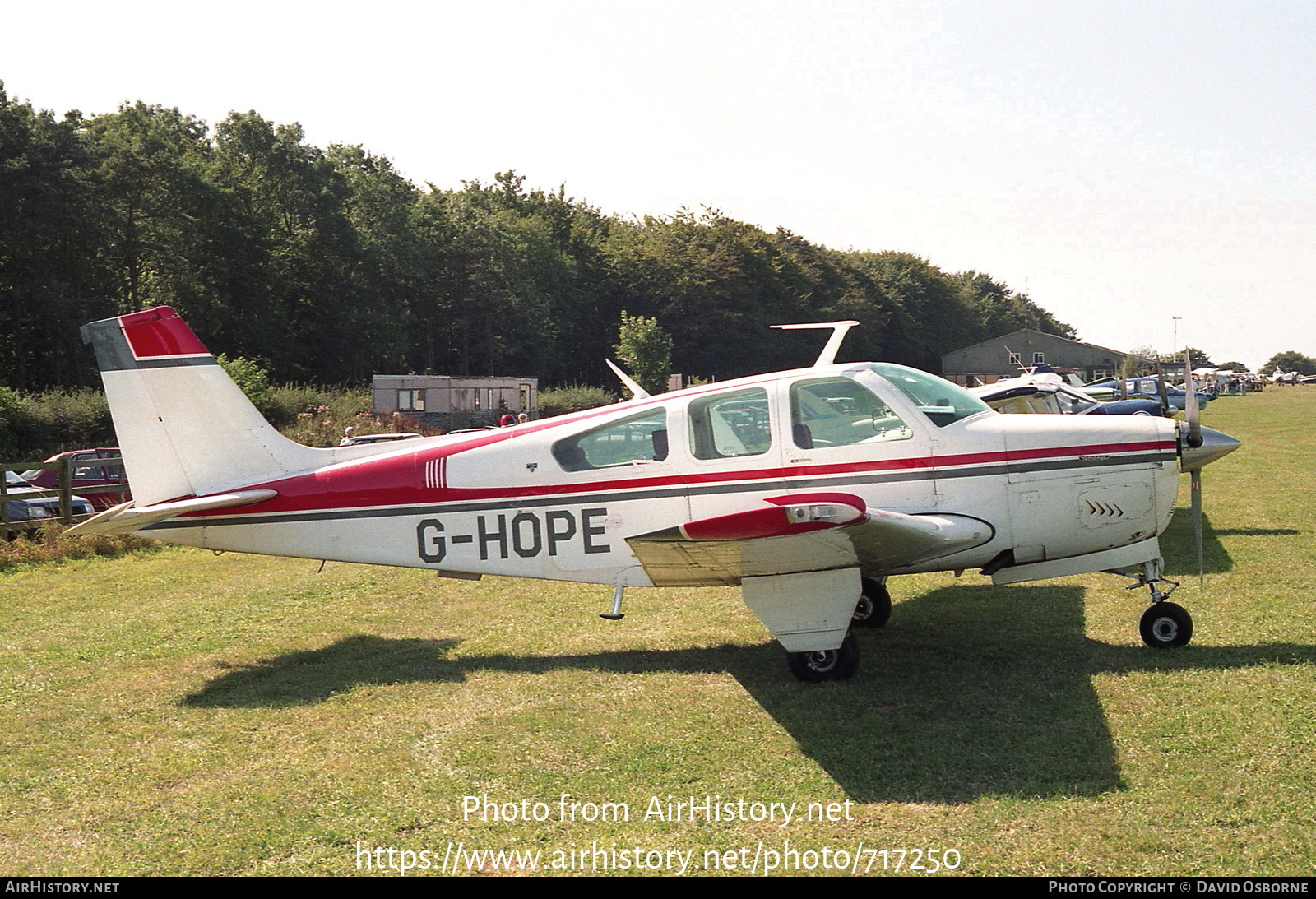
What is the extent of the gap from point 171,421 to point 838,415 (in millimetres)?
5276

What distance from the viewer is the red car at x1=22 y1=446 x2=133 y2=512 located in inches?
624

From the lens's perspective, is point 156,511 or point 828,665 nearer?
point 828,665

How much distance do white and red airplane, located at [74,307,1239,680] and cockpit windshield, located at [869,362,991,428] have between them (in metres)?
0.02

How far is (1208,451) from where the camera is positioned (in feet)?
33.0

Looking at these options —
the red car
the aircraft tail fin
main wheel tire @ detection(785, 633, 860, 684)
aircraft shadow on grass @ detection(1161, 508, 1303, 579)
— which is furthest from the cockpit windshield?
the red car

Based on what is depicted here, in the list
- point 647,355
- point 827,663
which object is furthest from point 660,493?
point 647,355

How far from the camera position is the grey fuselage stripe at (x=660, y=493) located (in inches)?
277

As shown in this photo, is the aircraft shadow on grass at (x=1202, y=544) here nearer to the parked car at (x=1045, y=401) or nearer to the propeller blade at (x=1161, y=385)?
the propeller blade at (x=1161, y=385)

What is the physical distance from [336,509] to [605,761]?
11.7ft

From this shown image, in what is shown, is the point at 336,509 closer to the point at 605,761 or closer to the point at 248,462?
the point at 248,462

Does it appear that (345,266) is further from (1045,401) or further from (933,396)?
(933,396)

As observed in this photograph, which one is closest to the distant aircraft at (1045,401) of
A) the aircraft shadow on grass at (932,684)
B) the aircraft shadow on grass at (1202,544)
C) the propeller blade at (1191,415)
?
the aircraft shadow on grass at (1202,544)

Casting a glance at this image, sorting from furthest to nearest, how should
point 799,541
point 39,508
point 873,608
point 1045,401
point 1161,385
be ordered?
point 39,508 < point 1045,401 < point 1161,385 < point 873,608 < point 799,541

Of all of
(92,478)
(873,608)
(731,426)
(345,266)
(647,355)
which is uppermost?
(345,266)
